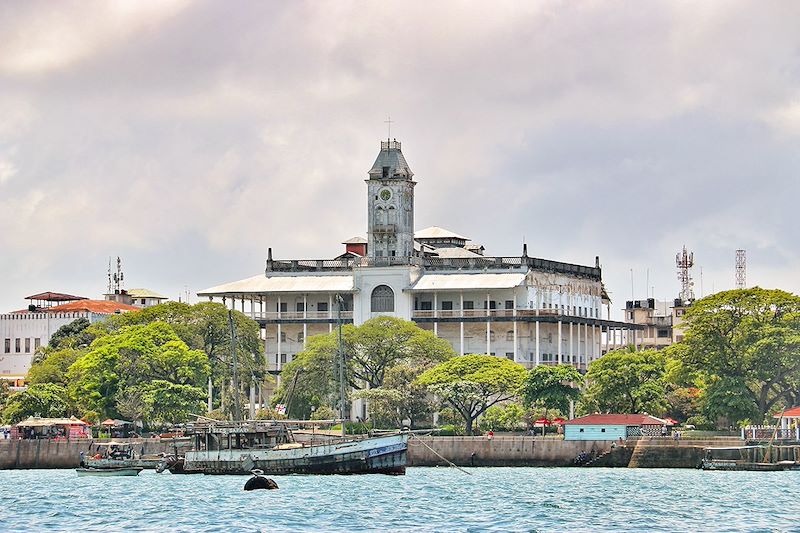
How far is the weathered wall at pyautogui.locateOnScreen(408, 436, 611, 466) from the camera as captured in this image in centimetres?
12975

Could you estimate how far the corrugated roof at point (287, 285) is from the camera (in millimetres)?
173250

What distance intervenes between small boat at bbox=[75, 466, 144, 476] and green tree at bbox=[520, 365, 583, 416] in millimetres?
30866

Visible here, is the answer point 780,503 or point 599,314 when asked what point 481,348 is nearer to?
point 599,314

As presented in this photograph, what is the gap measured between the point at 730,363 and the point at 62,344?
59893mm

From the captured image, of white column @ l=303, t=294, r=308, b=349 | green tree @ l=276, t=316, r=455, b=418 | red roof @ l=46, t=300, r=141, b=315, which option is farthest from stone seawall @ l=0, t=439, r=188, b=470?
red roof @ l=46, t=300, r=141, b=315

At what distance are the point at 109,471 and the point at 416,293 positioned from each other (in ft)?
168

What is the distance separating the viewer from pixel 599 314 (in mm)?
182875

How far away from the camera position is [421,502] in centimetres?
9606

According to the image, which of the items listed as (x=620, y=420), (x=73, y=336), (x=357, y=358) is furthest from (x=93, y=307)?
(x=620, y=420)

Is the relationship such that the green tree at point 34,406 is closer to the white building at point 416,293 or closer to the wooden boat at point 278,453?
the wooden boat at point 278,453

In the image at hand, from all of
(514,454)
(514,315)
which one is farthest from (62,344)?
(514,454)

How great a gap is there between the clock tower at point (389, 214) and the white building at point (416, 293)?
82 millimetres

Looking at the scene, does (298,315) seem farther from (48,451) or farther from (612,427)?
(612,427)

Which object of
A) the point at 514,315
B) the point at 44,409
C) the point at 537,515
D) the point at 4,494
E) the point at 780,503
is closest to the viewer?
the point at 537,515
